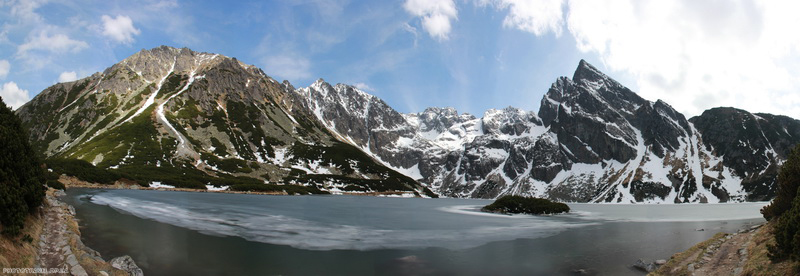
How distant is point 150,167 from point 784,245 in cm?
15304

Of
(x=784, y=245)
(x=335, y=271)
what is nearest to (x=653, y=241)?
(x=784, y=245)

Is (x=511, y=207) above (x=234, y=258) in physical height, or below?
above

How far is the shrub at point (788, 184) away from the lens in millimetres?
27922

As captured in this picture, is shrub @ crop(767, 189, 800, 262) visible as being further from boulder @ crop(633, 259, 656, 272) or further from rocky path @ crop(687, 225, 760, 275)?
boulder @ crop(633, 259, 656, 272)

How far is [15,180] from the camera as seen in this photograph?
1730 centimetres

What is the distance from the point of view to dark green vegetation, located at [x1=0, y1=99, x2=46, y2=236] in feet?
47.1

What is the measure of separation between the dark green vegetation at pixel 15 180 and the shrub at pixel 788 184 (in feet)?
149

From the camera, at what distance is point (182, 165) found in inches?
5728

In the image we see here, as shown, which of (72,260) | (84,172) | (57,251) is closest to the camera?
(72,260)

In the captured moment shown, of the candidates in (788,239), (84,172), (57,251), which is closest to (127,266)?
(57,251)

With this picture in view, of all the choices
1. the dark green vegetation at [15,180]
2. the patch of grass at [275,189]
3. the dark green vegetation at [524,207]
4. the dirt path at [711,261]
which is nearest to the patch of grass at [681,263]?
the dirt path at [711,261]

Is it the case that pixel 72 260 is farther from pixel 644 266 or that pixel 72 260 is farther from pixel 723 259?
pixel 723 259

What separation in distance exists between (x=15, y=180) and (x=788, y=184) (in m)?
49.0

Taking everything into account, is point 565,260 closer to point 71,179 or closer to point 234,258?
point 234,258
